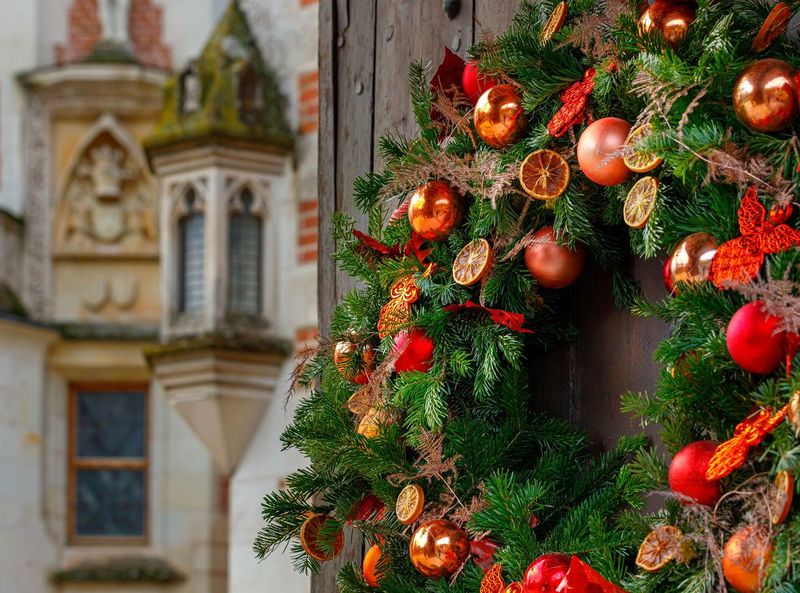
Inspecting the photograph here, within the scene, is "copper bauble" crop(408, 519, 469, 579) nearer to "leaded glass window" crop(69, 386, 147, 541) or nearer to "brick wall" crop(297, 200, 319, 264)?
"brick wall" crop(297, 200, 319, 264)

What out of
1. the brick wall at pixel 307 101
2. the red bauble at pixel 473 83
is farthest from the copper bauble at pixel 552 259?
the brick wall at pixel 307 101

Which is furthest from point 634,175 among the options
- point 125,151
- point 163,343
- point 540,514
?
point 125,151

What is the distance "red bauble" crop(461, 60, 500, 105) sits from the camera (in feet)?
7.19

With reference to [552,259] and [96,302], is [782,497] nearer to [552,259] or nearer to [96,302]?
[552,259]

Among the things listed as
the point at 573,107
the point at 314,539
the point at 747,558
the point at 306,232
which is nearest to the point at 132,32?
the point at 306,232

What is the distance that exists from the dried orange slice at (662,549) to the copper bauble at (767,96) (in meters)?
0.45

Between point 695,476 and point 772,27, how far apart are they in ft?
1.71

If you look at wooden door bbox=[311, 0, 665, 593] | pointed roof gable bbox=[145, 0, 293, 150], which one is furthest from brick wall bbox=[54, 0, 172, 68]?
wooden door bbox=[311, 0, 665, 593]

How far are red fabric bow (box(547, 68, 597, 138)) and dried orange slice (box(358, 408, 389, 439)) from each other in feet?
1.61

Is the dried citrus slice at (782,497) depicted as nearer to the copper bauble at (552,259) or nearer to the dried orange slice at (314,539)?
the copper bauble at (552,259)

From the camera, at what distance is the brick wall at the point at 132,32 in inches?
339

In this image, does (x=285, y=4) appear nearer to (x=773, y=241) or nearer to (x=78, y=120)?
(x=78, y=120)

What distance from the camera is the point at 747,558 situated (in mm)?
1519

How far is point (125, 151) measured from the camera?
8.54 meters
